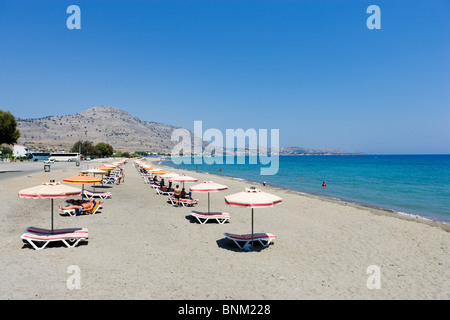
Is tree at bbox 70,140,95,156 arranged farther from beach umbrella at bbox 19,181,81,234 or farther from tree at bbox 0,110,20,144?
beach umbrella at bbox 19,181,81,234

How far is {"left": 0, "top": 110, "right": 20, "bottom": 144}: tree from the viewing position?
1046 inches

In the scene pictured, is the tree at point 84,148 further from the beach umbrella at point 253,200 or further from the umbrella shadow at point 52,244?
the beach umbrella at point 253,200

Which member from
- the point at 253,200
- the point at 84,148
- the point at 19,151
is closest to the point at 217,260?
the point at 253,200

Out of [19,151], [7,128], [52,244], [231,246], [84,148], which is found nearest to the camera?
[52,244]

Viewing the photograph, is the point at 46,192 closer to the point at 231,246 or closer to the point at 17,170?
the point at 231,246

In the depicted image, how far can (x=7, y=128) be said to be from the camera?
26.8 meters

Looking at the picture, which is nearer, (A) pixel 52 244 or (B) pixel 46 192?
(B) pixel 46 192

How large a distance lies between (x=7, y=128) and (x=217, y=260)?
95.4 feet

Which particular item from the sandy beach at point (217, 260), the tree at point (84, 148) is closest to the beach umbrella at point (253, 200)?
the sandy beach at point (217, 260)

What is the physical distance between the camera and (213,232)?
10117 mm

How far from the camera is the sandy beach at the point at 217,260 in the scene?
18.0 feet
